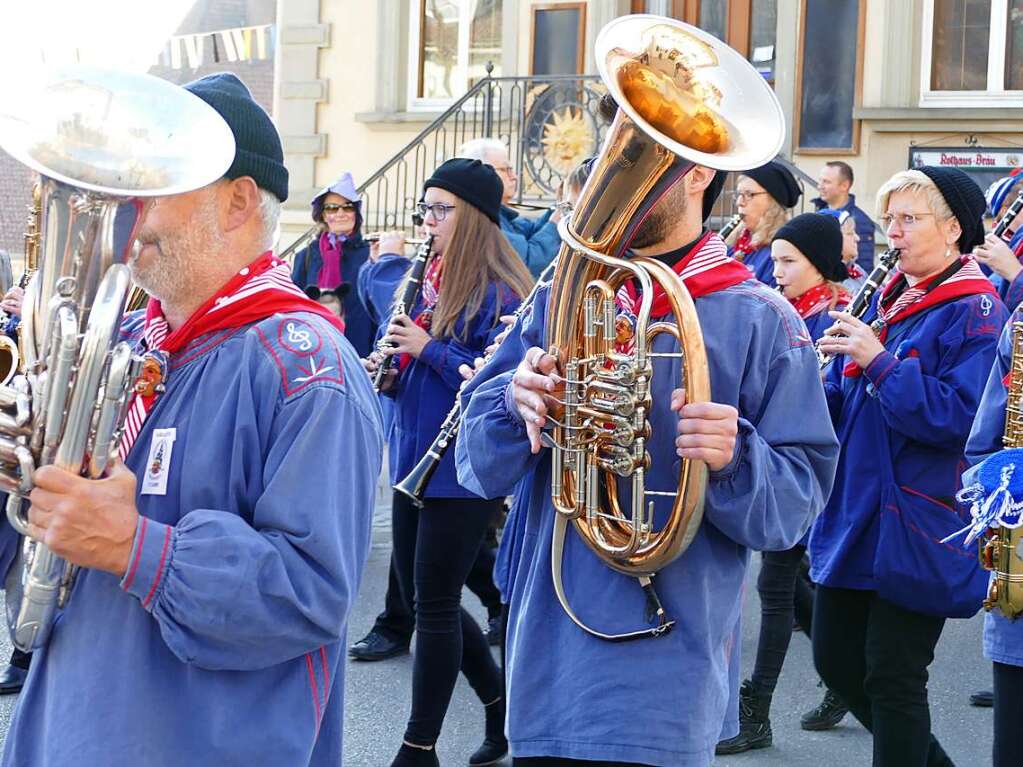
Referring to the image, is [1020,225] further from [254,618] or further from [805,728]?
[254,618]

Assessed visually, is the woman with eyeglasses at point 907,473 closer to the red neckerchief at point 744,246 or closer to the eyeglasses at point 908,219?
the eyeglasses at point 908,219

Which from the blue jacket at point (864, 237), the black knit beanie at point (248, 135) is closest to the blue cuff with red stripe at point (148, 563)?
the black knit beanie at point (248, 135)

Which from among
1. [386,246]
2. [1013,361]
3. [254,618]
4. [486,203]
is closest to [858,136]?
[386,246]

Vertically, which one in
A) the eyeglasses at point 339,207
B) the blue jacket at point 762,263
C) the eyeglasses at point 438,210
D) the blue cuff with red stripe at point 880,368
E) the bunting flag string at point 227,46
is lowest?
the blue cuff with red stripe at point 880,368

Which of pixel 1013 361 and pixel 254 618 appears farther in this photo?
pixel 1013 361

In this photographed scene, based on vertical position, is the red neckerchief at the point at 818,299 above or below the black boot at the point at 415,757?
above

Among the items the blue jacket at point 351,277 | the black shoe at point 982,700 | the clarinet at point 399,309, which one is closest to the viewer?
the clarinet at point 399,309

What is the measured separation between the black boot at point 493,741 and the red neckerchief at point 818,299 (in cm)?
180

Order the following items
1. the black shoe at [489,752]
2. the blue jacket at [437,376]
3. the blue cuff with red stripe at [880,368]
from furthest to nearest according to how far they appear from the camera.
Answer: the blue jacket at [437,376] → the black shoe at [489,752] → the blue cuff with red stripe at [880,368]

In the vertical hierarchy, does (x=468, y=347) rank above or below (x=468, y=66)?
below

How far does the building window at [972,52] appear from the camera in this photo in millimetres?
11555

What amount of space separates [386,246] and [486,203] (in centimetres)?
126

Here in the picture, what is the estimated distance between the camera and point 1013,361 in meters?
3.33

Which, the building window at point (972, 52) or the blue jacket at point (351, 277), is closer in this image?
the blue jacket at point (351, 277)
